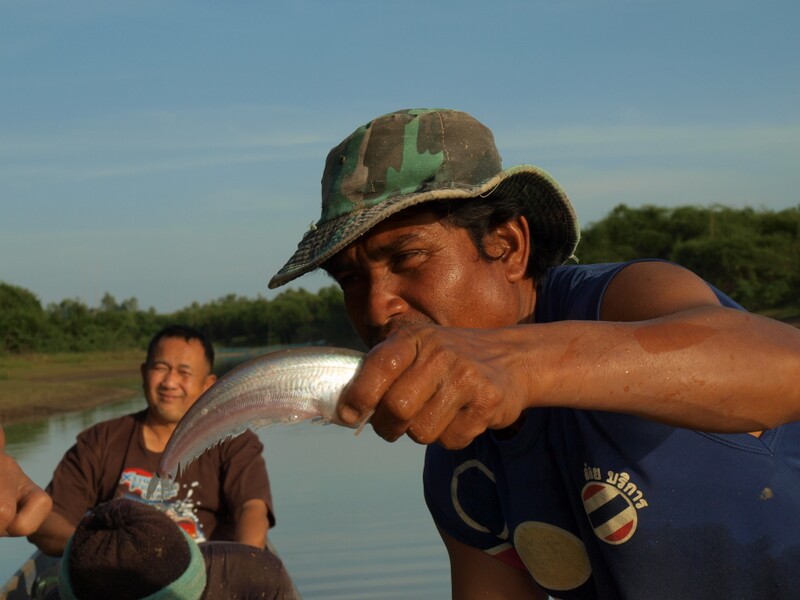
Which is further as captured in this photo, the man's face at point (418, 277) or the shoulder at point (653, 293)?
the man's face at point (418, 277)

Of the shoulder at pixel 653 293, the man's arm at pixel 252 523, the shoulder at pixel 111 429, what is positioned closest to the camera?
the shoulder at pixel 653 293

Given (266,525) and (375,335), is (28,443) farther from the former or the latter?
(375,335)

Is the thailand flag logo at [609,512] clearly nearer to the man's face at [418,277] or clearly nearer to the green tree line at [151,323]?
the man's face at [418,277]

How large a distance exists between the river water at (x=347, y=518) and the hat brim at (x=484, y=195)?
5969 millimetres

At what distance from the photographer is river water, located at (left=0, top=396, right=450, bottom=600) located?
9039 mm

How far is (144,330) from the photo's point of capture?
190ft

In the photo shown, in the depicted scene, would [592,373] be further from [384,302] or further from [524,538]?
[524,538]

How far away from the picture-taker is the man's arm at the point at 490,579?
3225 mm

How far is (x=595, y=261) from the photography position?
127 ft

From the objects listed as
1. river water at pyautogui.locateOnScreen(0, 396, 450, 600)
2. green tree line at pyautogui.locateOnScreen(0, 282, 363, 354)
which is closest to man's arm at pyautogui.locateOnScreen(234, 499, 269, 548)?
river water at pyautogui.locateOnScreen(0, 396, 450, 600)

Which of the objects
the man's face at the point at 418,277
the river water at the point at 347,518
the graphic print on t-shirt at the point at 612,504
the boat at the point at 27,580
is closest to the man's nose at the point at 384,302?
the man's face at the point at 418,277

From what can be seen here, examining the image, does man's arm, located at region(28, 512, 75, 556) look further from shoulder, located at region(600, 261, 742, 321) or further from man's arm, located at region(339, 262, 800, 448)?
man's arm, located at region(339, 262, 800, 448)

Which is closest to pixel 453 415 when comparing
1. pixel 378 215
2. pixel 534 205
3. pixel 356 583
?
pixel 378 215

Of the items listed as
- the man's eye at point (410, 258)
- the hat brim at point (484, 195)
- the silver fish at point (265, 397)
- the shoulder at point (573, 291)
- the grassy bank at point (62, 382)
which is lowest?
the grassy bank at point (62, 382)
